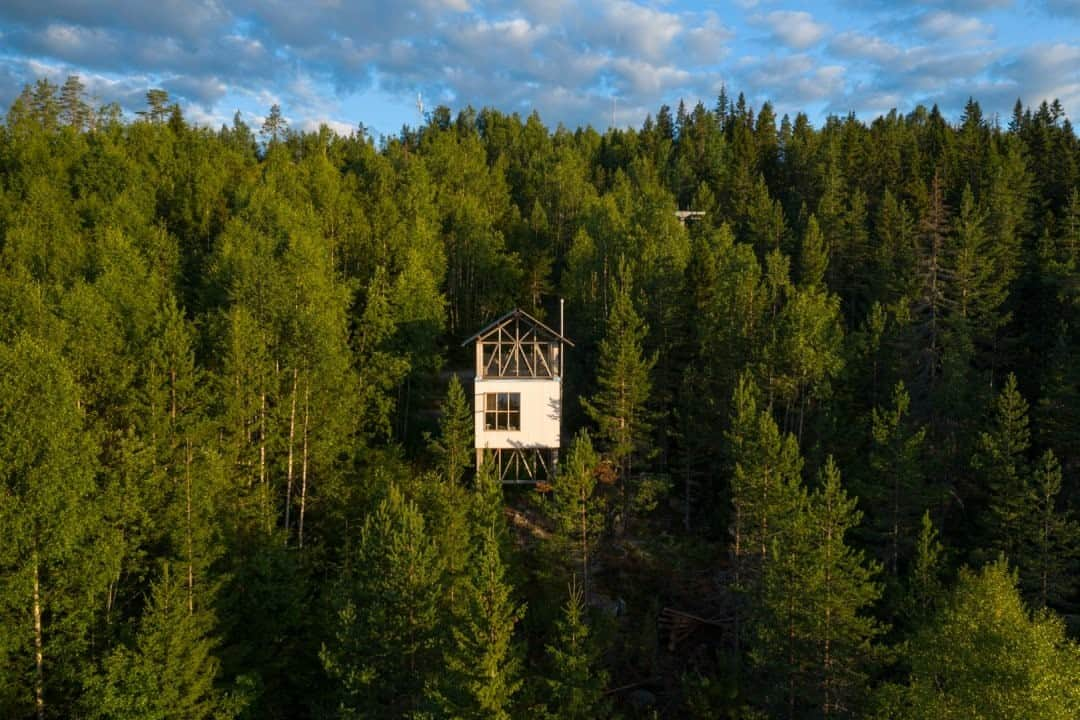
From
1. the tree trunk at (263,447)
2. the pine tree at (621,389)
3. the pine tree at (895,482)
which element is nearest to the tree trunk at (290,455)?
the tree trunk at (263,447)

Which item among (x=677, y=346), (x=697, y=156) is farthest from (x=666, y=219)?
(x=697, y=156)

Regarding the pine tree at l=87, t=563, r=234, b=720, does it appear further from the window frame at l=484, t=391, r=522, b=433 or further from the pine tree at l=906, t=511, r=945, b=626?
the pine tree at l=906, t=511, r=945, b=626

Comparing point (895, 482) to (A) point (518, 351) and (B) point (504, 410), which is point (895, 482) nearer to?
(B) point (504, 410)

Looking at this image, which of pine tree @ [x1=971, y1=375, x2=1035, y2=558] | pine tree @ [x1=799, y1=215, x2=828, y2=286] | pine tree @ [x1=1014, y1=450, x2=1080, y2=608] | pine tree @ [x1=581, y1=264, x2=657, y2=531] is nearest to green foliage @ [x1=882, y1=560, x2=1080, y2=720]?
pine tree @ [x1=1014, y1=450, x2=1080, y2=608]

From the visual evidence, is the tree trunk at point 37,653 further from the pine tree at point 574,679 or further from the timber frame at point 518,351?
the timber frame at point 518,351

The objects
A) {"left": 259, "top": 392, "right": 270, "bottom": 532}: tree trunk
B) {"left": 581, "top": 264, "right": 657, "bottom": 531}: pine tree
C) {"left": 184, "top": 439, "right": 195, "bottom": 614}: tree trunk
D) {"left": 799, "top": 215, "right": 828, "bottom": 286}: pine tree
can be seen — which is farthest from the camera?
{"left": 799, "top": 215, "right": 828, "bottom": 286}: pine tree

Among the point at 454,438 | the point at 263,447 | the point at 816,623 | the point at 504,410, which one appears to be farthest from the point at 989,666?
the point at 263,447

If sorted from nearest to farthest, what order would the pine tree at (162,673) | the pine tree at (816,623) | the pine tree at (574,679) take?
1. the pine tree at (162,673)
2. the pine tree at (574,679)
3. the pine tree at (816,623)

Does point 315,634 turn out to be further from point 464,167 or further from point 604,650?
point 464,167
